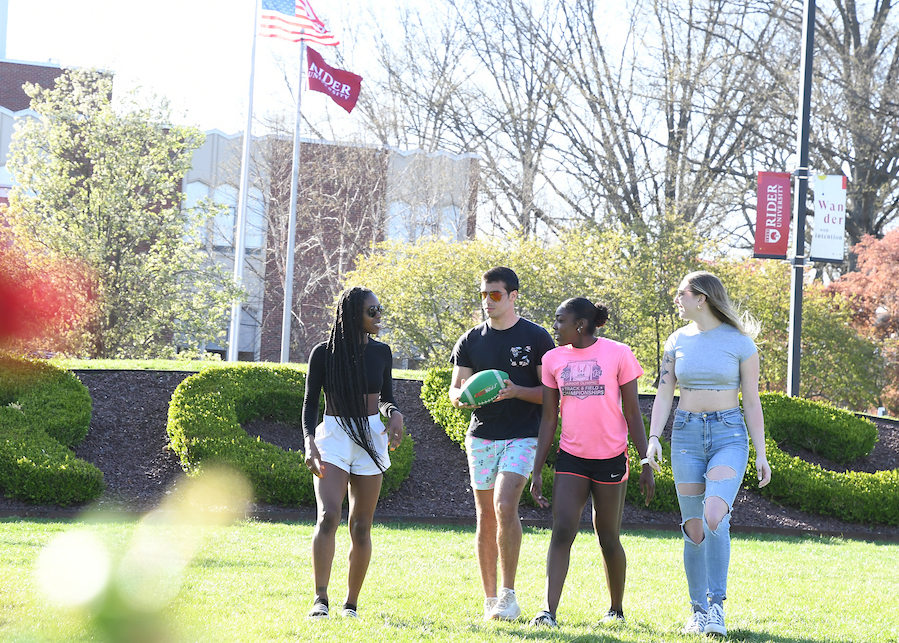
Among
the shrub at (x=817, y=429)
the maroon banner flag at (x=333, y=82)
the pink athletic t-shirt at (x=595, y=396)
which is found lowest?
the shrub at (x=817, y=429)

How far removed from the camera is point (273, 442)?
10914mm

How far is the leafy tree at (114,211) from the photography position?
54.3 ft

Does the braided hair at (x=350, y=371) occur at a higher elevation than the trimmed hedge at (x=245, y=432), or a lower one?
higher

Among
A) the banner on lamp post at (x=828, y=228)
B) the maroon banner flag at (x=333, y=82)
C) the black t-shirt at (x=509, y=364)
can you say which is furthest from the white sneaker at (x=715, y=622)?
the maroon banner flag at (x=333, y=82)

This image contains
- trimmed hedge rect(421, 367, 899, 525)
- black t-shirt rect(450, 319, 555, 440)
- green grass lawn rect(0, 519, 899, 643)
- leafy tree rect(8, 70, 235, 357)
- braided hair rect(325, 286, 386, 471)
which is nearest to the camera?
green grass lawn rect(0, 519, 899, 643)

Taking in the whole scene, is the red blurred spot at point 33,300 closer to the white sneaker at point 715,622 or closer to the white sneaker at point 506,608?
the white sneaker at point 506,608

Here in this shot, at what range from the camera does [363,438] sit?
4727mm

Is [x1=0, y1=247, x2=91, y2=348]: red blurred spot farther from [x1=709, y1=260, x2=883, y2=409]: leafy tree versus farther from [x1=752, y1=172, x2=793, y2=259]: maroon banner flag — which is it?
[x1=709, y1=260, x2=883, y2=409]: leafy tree

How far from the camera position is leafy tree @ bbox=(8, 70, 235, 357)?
16.5m

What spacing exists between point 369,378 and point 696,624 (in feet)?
7.01

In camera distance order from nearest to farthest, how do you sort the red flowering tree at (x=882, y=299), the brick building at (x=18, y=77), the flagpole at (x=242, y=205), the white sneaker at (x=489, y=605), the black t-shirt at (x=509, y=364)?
the white sneaker at (x=489, y=605)
the black t-shirt at (x=509, y=364)
the flagpole at (x=242, y=205)
the red flowering tree at (x=882, y=299)
the brick building at (x=18, y=77)

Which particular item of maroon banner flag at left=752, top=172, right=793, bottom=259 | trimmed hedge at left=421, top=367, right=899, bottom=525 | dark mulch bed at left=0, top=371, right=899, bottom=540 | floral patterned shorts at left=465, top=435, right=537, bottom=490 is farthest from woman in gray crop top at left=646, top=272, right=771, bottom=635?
maroon banner flag at left=752, top=172, right=793, bottom=259

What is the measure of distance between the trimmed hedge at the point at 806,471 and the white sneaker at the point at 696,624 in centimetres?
543

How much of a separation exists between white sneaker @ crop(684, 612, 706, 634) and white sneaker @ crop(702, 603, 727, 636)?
0.07ft
